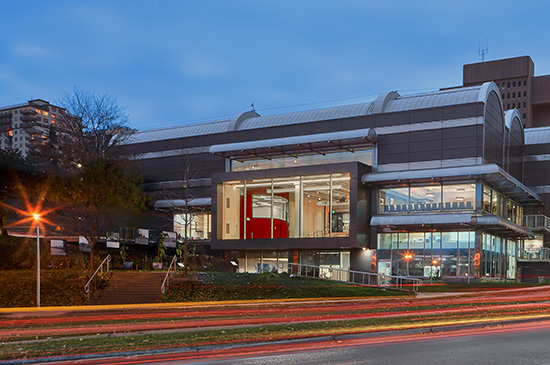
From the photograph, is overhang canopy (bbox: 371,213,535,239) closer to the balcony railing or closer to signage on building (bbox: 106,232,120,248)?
the balcony railing

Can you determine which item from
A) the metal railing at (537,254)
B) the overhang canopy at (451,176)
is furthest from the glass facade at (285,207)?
the metal railing at (537,254)

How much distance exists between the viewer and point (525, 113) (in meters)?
158

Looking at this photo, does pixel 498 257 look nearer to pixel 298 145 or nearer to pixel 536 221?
pixel 536 221

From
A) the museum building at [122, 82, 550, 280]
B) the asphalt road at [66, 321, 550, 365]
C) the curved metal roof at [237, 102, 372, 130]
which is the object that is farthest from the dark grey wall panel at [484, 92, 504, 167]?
the asphalt road at [66, 321, 550, 365]

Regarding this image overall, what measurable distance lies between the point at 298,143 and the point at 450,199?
12482 mm

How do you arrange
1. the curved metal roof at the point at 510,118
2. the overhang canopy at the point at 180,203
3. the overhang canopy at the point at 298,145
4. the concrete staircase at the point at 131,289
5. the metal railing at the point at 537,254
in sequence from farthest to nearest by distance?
1. the overhang canopy at the point at 180,203
2. the metal railing at the point at 537,254
3. the curved metal roof at the point at 510,118
4. the overhang canopy at the point at 298,145
5. the concrete staircase at the point at 131,289

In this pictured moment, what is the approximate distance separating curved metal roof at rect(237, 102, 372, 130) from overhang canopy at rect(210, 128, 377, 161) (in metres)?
4.50

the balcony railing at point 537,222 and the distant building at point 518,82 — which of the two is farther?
the distant building at point 518,82

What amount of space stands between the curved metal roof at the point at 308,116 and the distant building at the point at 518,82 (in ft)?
373

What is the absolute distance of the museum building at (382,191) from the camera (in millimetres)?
43562

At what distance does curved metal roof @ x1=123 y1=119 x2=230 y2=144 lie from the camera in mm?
59906

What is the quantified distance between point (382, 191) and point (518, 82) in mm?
128918

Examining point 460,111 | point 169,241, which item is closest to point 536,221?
point 460,111

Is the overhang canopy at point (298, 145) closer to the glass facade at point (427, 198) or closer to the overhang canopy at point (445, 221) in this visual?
the glass facade at point (427, 198)
